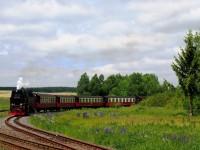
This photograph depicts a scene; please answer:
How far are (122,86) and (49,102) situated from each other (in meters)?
88.8

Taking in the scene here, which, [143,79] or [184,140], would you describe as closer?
[184,140]

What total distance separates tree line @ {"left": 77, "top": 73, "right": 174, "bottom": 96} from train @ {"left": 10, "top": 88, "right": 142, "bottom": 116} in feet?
192

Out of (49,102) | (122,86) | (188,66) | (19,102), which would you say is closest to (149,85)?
(122,86)

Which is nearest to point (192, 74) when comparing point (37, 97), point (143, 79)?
point (37, 97)

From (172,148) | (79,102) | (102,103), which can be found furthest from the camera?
(102,103)

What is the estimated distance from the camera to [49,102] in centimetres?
6725

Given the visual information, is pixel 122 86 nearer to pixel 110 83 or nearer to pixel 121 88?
pixel 121 88

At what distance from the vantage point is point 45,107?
65312 millimetres

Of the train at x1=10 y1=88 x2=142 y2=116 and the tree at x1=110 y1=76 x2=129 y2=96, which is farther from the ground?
the tree at x1=110 y1=76 x2=129 y2=96

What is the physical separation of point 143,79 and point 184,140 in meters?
134

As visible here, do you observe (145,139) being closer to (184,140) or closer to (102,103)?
(184,140)

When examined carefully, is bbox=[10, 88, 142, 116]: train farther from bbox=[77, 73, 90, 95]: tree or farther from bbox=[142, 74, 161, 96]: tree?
bbox=[77, 73, 90, 95]: tree

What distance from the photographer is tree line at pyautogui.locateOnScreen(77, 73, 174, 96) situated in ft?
499

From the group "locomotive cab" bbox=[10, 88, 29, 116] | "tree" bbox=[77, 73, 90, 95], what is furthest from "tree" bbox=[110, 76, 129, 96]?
"locomotive cab" bbox=[10, 88, 29, 116]
